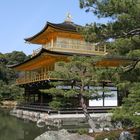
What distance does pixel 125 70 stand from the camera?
13812mm

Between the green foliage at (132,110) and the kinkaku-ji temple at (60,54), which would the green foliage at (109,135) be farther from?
the kinkaku-ji temple at (60,54)

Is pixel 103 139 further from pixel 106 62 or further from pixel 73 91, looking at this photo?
pixel 106 62

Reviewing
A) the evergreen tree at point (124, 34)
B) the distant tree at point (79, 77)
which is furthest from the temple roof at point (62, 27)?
the evergreen tree at point (124, 34)

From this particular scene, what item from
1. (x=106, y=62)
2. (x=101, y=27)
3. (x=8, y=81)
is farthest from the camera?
(x=8, y=81)

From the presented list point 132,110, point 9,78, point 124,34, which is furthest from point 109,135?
point 9,78

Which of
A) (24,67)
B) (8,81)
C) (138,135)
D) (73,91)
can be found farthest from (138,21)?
(8,81)

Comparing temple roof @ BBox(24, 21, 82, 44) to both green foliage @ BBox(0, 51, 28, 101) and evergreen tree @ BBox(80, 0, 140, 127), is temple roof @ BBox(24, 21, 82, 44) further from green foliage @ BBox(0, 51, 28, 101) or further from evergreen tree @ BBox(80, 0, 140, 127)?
evergreen tree @ BBox(80, 0, 140, 127)

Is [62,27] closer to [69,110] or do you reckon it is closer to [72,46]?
[72,46]

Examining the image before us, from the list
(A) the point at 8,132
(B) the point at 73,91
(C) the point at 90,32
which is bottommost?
(A) the point at 8,132

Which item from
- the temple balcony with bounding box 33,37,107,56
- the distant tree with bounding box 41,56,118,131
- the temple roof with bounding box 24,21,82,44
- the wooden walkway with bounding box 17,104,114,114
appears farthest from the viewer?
the temple roof with bounding box 24,21,82,44

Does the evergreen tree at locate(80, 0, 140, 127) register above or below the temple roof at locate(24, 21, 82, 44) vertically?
below

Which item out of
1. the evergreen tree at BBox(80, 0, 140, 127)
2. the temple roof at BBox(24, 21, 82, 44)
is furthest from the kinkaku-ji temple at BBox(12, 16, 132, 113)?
the evergreen tree at BBox(80, 0, 140, 127)

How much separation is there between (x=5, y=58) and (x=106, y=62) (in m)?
42.7

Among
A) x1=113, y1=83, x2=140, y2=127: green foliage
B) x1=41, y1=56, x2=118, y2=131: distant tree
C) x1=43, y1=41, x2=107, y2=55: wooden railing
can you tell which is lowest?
x1=113, y1=83, x2=140, y2=127: green foliage
